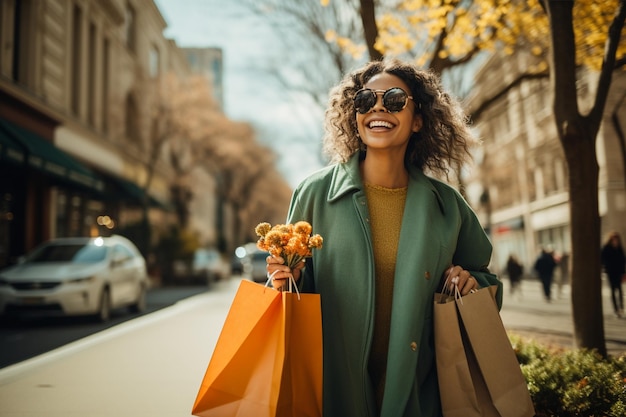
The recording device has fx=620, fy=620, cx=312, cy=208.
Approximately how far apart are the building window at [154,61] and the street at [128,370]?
1019 inches

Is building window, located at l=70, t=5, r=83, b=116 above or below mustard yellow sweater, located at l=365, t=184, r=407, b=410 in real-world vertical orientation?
above

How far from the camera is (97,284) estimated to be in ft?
38.9

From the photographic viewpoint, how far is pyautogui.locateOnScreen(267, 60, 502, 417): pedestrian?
244 cm

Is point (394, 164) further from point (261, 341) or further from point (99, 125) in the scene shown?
point (99, 125)

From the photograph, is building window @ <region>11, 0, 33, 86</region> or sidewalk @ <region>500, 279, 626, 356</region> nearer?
sidewalk @ <region>500, 279, 626, 356</region>

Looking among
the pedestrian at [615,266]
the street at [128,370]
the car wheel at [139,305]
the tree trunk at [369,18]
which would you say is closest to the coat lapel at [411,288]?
the street at [128,370]

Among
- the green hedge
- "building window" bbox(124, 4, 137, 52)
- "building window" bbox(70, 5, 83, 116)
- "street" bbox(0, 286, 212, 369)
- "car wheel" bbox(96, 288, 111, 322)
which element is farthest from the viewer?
"building window" bbox(124, 4, 137, 52)

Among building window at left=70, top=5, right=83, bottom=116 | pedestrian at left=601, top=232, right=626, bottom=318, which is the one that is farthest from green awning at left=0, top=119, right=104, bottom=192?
pedestrian at left=601, top=232, right=626, bottom=318

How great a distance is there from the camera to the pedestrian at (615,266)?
13.3 m

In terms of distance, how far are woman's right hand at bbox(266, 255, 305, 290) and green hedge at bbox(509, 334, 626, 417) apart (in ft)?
7.62

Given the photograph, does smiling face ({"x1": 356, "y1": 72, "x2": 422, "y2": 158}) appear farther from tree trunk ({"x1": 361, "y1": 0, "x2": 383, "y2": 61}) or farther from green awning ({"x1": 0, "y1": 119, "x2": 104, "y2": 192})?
green awning ({"x1": 0, "y1": 119, "x2": 104, "y2": 192})

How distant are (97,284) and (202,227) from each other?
49.8m

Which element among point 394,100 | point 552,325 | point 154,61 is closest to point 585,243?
point 394,100

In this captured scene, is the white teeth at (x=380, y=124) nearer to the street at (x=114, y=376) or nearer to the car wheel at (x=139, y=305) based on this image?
the street at (x=114, y=376)
